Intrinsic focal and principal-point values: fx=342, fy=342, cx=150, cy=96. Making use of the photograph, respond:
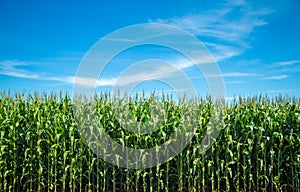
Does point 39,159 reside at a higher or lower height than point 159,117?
lower

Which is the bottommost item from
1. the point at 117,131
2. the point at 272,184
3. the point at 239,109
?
the point at 272,184

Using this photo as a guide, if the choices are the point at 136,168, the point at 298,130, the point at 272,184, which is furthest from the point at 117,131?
the point at 298,130

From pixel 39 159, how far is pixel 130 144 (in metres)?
2.33

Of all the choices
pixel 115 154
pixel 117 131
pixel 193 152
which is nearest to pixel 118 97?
pixel 117 131

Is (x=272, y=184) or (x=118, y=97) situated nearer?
(x=272, y=184)

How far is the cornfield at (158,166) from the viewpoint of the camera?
28.2ft

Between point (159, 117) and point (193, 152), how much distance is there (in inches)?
50.5

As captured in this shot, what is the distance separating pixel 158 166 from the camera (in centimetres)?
848

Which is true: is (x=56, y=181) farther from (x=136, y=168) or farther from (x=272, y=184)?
(x=272, y=184)

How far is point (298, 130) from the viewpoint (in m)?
9.15

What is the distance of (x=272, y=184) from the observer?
880 cm

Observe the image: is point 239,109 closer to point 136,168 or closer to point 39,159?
point 136,168

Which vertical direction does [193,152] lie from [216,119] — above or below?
below

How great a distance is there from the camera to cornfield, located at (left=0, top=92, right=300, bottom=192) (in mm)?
8594
